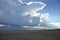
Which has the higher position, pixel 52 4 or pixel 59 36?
pixel 52 4

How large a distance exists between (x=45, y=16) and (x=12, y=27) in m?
0.54

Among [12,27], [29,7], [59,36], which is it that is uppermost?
[29,7]

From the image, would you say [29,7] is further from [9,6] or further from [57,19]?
[57,19]

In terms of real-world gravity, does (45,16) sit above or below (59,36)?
above

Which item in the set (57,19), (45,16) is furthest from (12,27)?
(57,19)

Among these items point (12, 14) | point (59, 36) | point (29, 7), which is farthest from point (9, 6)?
point (59, 36)

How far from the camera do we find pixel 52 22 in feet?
7.34

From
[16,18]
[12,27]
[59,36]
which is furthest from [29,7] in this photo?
[59,36]

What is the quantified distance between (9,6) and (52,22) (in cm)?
72

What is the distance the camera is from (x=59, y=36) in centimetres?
225

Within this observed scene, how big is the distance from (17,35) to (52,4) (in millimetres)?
734

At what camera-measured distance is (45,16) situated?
220cm

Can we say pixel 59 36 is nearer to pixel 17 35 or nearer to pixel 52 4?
pixel 52 4

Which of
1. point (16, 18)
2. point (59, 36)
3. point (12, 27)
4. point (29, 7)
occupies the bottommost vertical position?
point (59, 36)
